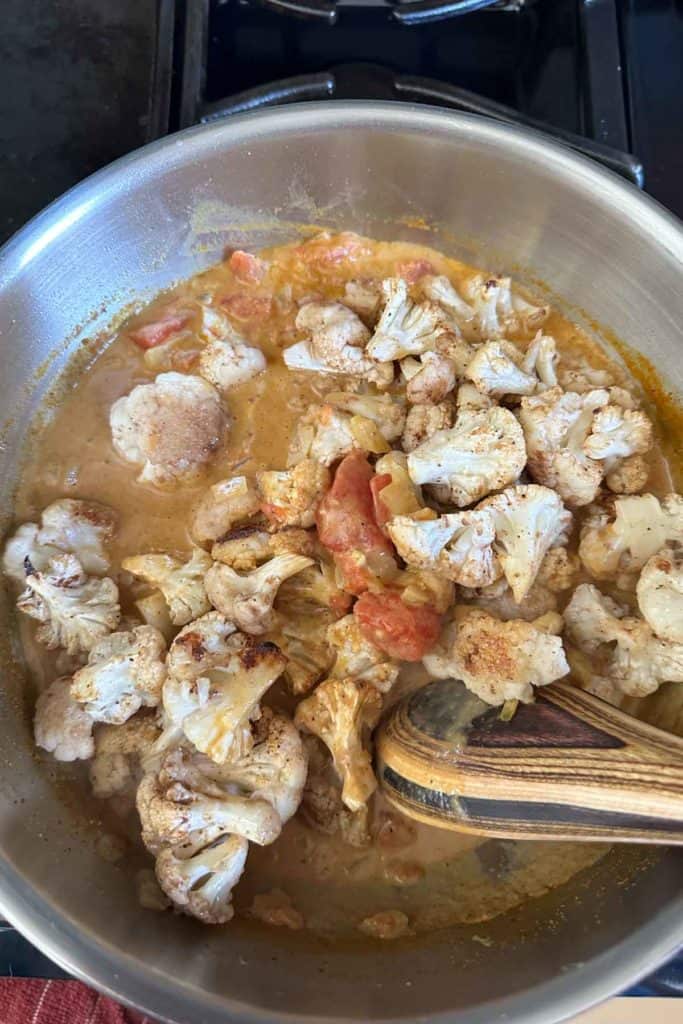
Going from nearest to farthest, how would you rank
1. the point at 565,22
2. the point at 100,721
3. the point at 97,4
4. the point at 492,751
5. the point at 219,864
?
1. the point at 492,751
2. the point at 219,864
3. the point at 100,721
4. the point at 565,22
5. the point at 97,4

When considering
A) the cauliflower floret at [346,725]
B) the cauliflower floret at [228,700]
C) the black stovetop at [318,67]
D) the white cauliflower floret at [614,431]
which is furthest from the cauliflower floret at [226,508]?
the black stovetop at [318,67]

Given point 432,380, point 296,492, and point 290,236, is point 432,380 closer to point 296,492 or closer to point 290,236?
point 296,492

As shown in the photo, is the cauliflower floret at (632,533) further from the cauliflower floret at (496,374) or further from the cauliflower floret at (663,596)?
the cauliflower floret at (496,374)

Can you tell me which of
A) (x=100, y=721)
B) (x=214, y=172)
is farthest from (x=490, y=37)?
(x=100, y=721)

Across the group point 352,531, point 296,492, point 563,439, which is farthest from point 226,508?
point 563,439

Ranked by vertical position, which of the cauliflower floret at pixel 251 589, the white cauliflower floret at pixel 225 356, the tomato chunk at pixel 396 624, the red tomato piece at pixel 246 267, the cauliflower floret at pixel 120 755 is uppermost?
the red tomato piece at pixel 246 267

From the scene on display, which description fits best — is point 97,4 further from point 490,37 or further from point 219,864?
point 219,864
